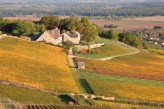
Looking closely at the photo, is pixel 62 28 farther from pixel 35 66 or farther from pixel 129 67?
pixel 35 66

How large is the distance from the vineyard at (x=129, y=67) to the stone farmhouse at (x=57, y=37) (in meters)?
15.8

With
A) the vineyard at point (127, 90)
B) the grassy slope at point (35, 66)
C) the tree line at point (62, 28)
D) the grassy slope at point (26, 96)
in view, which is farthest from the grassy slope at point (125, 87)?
the tree line at point (62, 28)

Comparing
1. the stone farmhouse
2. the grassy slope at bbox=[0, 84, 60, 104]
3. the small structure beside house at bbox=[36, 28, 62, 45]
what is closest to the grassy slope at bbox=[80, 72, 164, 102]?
the grassy slope at bbox=[0, 84, 60, 104]

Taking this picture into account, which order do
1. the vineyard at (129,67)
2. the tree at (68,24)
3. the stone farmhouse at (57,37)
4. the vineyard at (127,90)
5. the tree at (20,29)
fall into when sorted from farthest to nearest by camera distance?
the tree at (68,24) → the tree at (20,29) → the stone farmhouse at (57,37) → the vineyard at (129,67) → the vineyard at (127,90)

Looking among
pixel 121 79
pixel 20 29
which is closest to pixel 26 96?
pixel 121 79

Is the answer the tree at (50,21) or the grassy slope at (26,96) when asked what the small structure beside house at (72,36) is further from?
the grassy slope at (26,96)

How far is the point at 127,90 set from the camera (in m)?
57.6

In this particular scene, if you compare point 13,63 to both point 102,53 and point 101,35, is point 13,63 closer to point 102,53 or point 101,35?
point 102,53

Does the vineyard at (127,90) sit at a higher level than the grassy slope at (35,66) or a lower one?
lower

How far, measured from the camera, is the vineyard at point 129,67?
2756 inches

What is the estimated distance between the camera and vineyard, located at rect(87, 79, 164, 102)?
54.2 m

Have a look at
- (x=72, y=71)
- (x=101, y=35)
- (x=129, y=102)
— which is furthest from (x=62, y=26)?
(x=129, y=102)

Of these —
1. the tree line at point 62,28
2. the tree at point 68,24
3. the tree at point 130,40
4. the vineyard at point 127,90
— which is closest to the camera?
the vineyard at point 127,90

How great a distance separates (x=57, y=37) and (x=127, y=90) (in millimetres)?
42667
